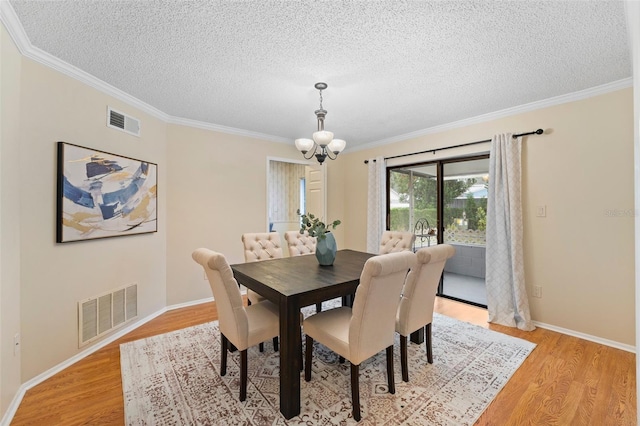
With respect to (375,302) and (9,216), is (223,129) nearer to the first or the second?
(9,216)

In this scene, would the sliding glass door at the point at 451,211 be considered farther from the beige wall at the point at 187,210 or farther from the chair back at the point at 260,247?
the chair back at the point at 260,247

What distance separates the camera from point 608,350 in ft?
8.20

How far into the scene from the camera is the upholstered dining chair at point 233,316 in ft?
5.78

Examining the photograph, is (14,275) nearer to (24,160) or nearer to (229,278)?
(24,160)

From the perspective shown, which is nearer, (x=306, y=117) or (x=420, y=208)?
(x=306, y=117)

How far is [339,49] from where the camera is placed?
1991 mm

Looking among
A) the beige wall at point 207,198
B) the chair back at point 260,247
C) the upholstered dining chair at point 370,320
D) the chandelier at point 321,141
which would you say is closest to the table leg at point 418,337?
the upholstered dining chair at point 370,320

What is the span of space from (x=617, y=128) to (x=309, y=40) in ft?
9.61

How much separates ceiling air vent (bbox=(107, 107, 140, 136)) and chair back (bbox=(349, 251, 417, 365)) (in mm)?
2819

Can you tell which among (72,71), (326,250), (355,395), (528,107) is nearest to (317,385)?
(355,395)

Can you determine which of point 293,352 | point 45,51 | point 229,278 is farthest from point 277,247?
point 45,51

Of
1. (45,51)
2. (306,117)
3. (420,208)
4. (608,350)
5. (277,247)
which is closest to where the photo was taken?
(45,51)

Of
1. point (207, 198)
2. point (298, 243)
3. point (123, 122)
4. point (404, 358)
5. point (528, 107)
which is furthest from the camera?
point (207, 198)

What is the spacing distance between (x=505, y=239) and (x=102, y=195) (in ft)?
13.9
